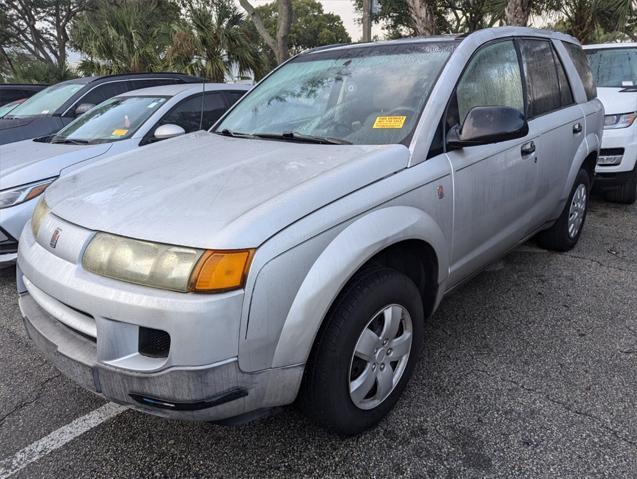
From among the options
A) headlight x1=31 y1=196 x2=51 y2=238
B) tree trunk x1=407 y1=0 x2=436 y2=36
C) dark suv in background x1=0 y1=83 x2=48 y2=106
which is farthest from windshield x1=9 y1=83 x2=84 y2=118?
tree trunk x1=407 y1=0 x2=436 y2=36

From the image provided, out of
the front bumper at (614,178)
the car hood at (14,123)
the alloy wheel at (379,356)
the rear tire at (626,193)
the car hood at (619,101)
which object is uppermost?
the car hood at (14,123)

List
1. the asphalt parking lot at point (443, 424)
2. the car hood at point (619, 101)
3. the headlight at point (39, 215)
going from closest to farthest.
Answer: the asphalt parking lot at point (443, 424)
the headlight at point (39, 215)
the car hood at point (619, 101)

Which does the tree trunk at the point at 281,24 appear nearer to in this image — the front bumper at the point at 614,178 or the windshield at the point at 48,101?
the windshield at the point at 48,101

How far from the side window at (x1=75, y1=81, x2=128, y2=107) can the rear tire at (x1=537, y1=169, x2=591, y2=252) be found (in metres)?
5.62

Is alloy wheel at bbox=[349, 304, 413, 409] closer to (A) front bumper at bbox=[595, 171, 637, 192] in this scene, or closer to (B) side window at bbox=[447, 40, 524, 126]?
(B) side window at bbox=[447, 40, 524, 126]

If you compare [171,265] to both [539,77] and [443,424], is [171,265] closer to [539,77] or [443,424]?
[443,424]

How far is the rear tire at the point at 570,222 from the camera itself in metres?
3.97

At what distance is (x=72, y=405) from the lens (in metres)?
2.49

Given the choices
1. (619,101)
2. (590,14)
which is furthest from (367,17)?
(619,101)

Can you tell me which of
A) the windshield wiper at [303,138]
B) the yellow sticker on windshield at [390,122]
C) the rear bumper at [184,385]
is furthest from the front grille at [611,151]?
the rear bumper at [184,385]

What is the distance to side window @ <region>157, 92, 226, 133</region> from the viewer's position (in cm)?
499

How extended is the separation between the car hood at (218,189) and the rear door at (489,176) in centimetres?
50

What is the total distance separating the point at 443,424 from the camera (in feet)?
7.45

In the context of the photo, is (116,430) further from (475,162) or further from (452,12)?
(452,12)
